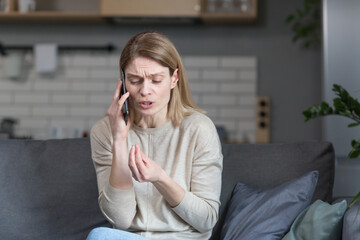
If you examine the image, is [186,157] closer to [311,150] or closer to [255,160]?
[255,160]

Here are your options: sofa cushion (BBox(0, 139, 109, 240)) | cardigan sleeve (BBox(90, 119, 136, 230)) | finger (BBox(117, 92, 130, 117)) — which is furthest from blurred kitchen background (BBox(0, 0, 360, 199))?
finger (BBox(117, 92, 130, 117))

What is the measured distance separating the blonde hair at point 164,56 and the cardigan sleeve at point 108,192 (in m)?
0.15

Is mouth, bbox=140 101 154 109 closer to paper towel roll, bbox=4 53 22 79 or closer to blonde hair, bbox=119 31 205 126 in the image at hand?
blonde hair, bbox=119 31 205 126

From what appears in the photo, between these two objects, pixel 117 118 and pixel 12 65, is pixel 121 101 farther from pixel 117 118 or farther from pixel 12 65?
pixel 12 65

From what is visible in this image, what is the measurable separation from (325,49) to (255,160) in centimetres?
79

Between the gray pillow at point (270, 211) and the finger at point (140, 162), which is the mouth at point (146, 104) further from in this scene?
the gray pillow at point (270, 211)

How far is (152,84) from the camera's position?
5.98ft

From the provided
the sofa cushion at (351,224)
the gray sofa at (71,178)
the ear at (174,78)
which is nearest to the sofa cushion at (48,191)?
the gray sofa at (71,178)

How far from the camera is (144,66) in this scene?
5.96ft

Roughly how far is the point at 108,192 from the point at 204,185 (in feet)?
1.11

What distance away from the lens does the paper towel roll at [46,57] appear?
4.39 m

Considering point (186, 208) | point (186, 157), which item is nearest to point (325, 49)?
point (186, 157)

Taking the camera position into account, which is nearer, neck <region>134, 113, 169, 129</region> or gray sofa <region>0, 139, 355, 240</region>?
neck <region>134, 113, 169, 129</region>

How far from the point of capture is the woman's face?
1.81 m
